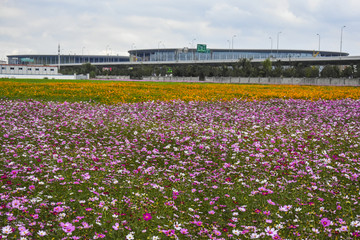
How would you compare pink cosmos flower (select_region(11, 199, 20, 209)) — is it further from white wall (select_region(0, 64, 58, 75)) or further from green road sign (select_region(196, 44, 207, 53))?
green road sign (select_region(196, 44, 207, 53))


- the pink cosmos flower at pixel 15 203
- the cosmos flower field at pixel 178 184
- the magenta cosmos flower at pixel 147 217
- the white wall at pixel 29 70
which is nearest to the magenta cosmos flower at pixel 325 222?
the cosmos flower field at pixel 178 184

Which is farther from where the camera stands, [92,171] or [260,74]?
[260,74]

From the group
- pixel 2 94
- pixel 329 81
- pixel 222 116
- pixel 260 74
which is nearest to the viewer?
pixel 222 116

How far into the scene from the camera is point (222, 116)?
15.2 m

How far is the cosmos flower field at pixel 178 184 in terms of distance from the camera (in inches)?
187

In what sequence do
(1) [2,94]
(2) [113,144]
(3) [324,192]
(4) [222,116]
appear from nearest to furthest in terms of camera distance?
(3) [324,192] → (2) [113,144] → (4) [222,116] → (1) [2,94]

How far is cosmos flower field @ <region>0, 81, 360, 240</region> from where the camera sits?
187 inches

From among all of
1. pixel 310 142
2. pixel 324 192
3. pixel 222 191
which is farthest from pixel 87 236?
pixel 310 142

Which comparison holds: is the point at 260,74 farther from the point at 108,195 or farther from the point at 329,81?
the point at 108,195

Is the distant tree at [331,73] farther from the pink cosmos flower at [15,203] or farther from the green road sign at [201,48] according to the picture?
the pink cosmos flower at [15,203]

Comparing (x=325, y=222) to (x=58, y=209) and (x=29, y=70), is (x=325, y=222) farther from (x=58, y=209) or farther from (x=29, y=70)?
(x=29, y=70)

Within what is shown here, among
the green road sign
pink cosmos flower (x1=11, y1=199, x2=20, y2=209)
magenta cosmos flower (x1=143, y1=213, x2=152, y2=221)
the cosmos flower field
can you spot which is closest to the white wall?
the green road sign

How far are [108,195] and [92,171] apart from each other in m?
1.17

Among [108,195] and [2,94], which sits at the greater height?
[2,94]
